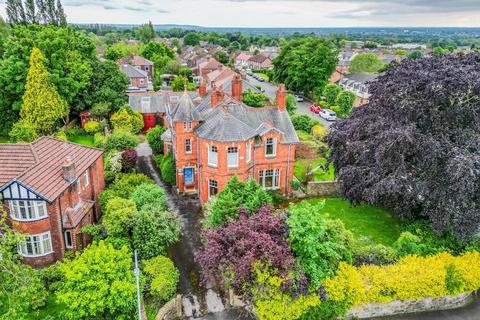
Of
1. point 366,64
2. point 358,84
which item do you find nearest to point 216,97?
point 358,84

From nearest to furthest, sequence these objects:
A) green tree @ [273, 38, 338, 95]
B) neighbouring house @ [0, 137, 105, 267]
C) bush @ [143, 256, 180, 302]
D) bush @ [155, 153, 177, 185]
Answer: bush @ [143, 256, 180, 302], neighbouring house @ [0, 137, 105, 267], bush @ [155, 153, 177, 185], green tree @ [273, 38, 338, 95]

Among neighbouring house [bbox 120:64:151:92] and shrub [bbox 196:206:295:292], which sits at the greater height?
neighbouring house [bbox 120:64:151:92]

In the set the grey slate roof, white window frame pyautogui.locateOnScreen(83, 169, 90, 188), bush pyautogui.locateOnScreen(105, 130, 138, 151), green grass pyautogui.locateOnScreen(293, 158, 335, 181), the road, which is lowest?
green grass pyautogui.locateOnScreen(293, 158, 335, 181)

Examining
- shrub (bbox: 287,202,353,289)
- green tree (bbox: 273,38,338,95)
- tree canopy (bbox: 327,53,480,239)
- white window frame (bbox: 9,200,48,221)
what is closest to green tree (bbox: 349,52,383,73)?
green tree (bbox: 273,38,338,95)

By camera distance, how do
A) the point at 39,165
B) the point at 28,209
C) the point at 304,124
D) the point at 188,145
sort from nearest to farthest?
1. the point at 28,209
2. the point at 39,165
3. the point at 188,145
4. the point at 304,124

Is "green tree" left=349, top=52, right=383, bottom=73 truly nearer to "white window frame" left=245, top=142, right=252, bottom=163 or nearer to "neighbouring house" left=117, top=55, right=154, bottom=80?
"neighbouring house" left=117, top=55, right=154, bottom=80

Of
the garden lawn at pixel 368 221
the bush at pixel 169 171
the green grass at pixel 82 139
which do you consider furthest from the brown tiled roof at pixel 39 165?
the green grass at pixel 82 139

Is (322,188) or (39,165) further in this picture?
(322,188)

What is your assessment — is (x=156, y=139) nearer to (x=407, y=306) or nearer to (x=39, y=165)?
(x=39, y=165)
